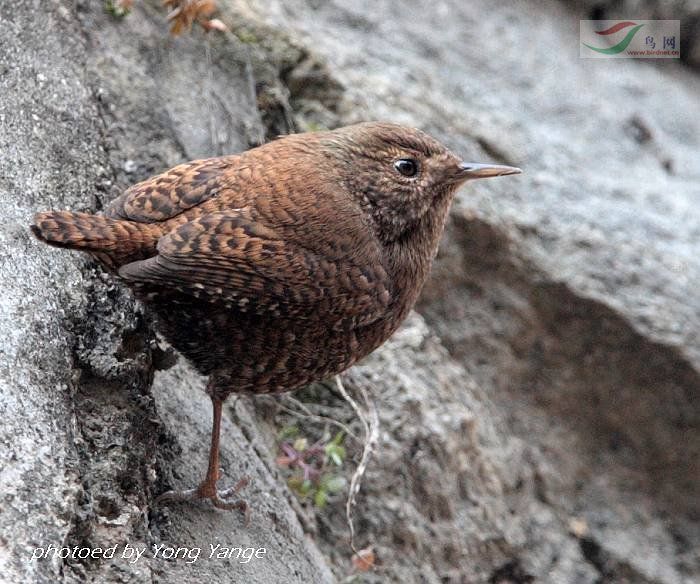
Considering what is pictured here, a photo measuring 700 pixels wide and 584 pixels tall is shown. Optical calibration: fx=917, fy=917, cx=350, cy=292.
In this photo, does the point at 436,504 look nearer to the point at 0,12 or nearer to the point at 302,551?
the point at 302,551

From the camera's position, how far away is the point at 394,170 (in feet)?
11.2

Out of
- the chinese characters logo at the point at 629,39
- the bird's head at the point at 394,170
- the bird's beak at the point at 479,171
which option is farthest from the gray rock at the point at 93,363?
the chinese characters logo at the point at 629,39

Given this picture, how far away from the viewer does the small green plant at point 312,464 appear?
154 inches

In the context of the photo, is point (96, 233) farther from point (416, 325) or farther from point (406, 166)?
point (416, 325)

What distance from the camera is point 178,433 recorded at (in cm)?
327

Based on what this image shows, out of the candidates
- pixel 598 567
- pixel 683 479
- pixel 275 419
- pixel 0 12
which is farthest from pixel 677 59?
pixel 0 12

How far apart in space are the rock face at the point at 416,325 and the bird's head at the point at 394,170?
92 cm

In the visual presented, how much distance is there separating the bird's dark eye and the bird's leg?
106 centimetres

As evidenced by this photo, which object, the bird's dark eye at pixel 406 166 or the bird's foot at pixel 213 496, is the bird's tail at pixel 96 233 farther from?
the bird's dark eye at pixel 406 166

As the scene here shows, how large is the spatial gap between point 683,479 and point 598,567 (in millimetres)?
793

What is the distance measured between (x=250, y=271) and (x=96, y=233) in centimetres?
47

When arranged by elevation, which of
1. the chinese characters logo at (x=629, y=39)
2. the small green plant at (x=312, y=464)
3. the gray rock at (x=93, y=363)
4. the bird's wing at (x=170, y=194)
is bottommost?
the small green plant at (x=312, y=464)

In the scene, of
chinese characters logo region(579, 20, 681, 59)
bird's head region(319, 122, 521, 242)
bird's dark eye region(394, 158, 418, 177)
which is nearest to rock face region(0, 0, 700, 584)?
chinese characters logo region(579, 20, 681, 59)

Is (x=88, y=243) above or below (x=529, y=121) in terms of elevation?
above
